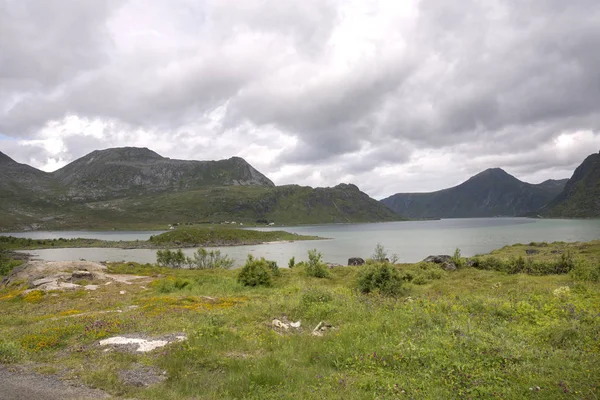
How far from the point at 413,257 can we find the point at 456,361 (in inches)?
3548

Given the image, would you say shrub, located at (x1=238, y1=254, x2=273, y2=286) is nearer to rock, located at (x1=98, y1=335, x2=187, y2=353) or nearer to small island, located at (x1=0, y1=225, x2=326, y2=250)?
rock, located at (x1=98, y1=335, x2=187, y2=353)

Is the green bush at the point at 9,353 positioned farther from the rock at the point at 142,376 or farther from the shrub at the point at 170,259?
the shrub at the point at 170,259

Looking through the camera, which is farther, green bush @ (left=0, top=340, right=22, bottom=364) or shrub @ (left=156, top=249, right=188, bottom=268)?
shrub @ (left=156, top=249, right=188, bottom=268)

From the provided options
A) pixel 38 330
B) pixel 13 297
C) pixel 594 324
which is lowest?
pixel 13 297

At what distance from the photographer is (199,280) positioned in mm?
38938

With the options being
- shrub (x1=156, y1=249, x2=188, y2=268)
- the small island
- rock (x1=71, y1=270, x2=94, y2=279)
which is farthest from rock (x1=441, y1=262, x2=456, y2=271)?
the small island

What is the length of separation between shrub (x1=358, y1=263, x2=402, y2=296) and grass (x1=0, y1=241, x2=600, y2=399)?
10.2 m

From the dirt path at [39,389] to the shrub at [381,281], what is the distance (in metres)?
22.3

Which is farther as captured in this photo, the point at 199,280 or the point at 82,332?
the point at 199,280

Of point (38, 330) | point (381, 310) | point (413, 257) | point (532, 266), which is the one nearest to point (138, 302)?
point (38, 330)

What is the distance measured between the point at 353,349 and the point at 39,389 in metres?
9.33

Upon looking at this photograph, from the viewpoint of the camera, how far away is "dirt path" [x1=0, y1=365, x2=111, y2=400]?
8.38 meters

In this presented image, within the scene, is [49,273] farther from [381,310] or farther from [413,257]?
[413,257]

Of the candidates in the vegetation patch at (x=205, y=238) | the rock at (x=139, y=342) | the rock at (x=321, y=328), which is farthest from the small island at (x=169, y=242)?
the rock at (x=321, y=328)
